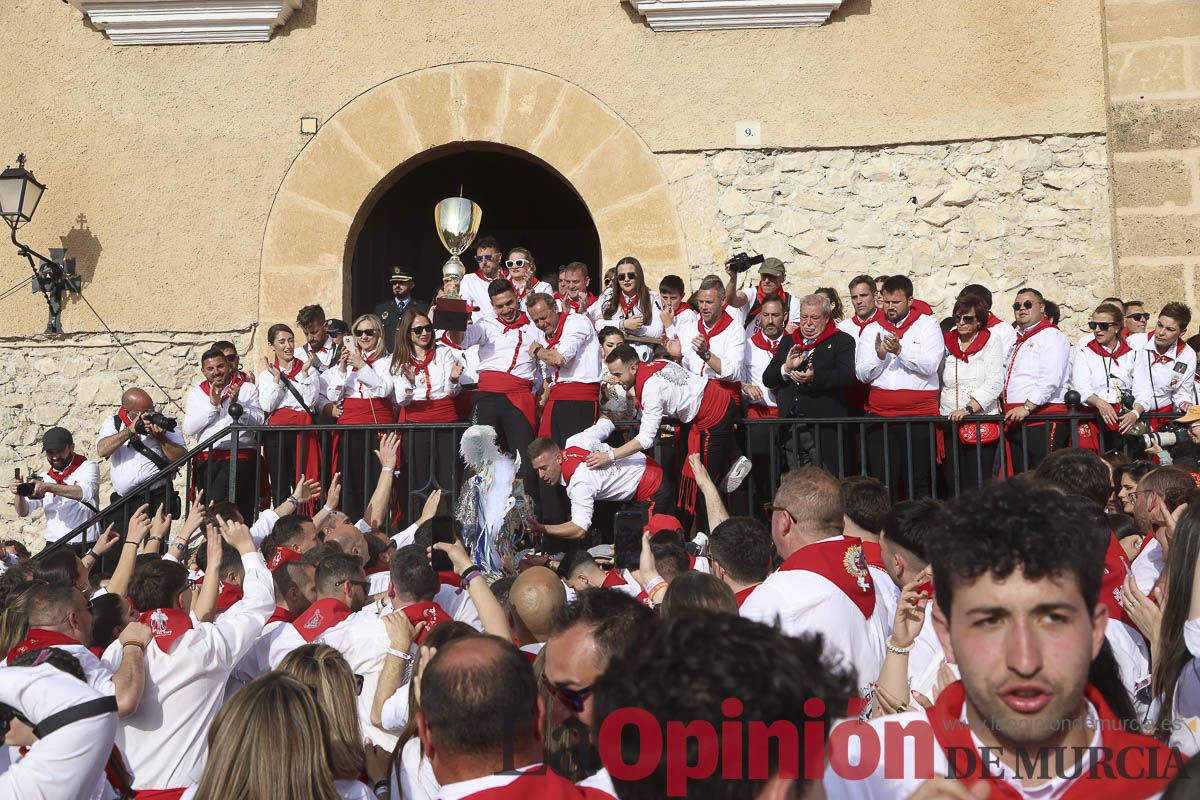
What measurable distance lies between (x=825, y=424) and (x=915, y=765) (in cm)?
605

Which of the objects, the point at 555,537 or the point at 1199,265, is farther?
the point at 1199,265

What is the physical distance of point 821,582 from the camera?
4203 millimetres

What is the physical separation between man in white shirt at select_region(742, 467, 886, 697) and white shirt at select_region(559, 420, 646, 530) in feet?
10.8

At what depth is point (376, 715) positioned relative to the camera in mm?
4438

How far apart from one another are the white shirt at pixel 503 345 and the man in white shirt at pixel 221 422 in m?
1.69

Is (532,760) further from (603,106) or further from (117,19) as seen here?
(117,19)

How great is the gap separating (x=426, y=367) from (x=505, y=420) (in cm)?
73

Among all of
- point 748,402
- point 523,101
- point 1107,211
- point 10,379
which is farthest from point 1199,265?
point 10,379

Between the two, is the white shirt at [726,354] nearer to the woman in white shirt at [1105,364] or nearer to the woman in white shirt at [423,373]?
the woman in white shirt at [423,373]

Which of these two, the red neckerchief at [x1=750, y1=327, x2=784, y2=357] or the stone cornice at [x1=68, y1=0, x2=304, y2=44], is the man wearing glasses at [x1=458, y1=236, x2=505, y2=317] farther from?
the stone cornice at [x1=68, y1=0, x2=304, y2=44]

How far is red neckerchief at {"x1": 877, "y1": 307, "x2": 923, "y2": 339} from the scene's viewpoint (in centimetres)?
865

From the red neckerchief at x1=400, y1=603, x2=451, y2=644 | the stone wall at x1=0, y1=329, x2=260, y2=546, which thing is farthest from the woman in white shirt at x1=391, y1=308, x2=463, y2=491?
the red neckerchief at x1=400, y1=603, x2=451, y2=644

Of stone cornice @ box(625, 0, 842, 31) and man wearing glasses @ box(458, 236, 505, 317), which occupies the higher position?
stone cornice @ box(625, 0, 842, 31)

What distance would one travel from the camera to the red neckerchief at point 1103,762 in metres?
2.17
